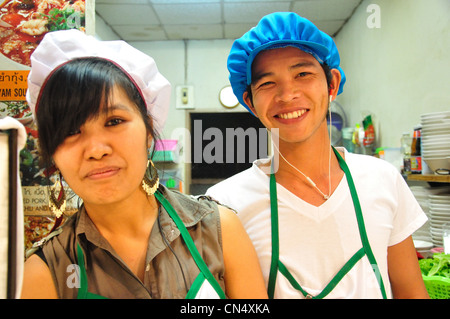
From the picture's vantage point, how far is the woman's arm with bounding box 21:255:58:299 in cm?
69

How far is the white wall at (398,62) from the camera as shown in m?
2.22

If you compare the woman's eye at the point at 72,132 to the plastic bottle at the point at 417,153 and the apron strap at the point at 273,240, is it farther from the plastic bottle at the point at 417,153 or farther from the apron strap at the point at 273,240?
the plastic bottle at the point at 417,153

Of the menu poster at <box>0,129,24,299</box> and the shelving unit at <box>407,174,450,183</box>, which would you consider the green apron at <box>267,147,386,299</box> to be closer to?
the menu poster at <box>0,129,24,299</box>

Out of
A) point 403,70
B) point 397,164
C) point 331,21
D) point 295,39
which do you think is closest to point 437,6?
point 403,70

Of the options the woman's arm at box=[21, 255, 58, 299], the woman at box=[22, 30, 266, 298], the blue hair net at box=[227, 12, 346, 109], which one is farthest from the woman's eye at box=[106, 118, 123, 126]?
the blue hair net at box=[227, 12, 346, 109]

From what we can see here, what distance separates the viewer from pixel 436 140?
1954mm

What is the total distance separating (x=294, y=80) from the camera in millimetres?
1024

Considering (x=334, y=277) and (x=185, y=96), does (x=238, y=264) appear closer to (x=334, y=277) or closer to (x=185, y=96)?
(x=334, y=277)

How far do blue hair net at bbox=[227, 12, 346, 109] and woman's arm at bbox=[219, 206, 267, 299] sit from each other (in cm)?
48

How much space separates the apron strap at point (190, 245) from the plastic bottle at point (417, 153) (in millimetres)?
1970

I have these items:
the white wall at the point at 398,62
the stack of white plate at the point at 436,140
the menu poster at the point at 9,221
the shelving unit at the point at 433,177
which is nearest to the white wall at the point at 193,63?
the white wall at the point at 398,62

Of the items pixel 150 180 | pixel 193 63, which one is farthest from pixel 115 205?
pixel 193 63

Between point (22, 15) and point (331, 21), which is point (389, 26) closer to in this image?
point (331, 21)
